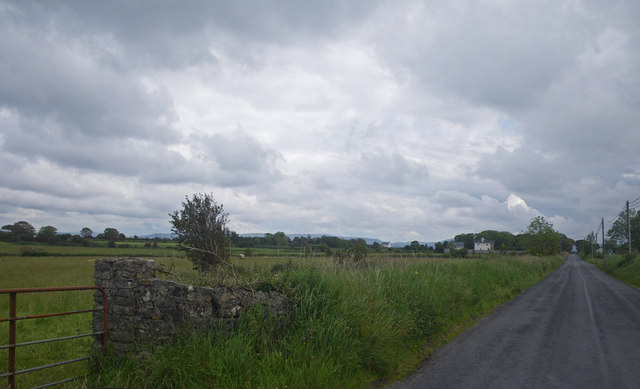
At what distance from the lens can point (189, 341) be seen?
5.71m

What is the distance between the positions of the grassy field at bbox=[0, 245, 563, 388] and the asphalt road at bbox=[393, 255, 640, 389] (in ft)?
2.32

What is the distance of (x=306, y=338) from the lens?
6496mm

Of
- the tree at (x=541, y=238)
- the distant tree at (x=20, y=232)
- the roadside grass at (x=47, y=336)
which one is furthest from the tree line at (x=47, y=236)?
the tree at (x=541, y=238)

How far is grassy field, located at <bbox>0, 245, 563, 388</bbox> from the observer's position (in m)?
5.41

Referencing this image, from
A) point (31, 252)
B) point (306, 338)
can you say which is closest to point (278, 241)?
point (306, 338)

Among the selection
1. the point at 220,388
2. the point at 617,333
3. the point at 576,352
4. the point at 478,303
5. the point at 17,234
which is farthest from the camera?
the point at 17,234

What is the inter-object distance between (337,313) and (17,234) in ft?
178

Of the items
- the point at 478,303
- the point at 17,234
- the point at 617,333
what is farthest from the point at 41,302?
the point at 17,234

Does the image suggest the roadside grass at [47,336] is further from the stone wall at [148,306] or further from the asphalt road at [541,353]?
the asphalt road at [541,353]

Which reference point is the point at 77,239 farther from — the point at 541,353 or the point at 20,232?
the point at 541,353

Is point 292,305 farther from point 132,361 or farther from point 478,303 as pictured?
point 478,303

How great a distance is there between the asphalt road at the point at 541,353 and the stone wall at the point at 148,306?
10.2 feet

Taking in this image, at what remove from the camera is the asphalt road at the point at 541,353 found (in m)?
6.44

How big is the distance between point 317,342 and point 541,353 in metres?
4.79
